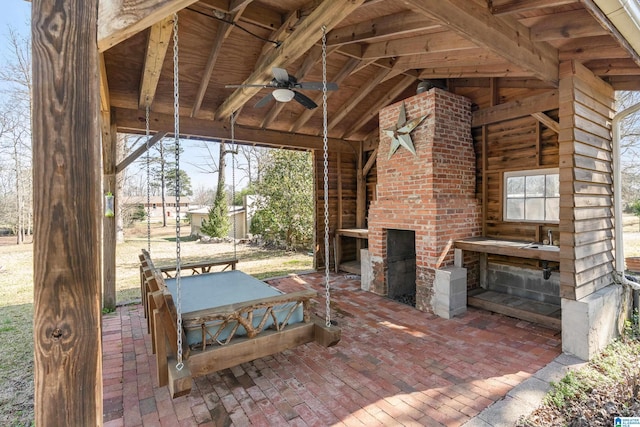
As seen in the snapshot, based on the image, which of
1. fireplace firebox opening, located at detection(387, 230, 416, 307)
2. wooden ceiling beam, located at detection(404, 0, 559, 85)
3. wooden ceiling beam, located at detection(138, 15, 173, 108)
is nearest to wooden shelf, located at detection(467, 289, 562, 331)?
fireplace firebox opening, located at detection(387, 230, 416, 307)

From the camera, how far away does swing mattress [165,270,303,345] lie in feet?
9.70

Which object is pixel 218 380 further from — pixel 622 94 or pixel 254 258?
pixel 622 94

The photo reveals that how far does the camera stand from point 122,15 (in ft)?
4.87

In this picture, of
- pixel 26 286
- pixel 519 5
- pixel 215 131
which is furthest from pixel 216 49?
pixel 26 286

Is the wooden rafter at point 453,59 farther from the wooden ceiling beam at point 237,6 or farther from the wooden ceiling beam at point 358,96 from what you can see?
the wooden ceiling beam at point 237,6

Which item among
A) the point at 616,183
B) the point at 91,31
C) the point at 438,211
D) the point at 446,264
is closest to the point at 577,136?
the point at 616,183

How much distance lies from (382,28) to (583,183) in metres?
3.04

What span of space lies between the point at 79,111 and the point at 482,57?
180 inches

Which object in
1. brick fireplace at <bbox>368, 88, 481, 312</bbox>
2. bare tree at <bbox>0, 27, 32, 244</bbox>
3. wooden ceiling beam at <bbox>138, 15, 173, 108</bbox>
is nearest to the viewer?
wooden ceiling beam at <bbox>138, 15, 173, 108</bbox>

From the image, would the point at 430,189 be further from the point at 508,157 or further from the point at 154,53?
the point at 154,53

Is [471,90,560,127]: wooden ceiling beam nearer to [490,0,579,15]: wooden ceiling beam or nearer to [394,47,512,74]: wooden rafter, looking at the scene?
[394,47,512,74]: wooden rafter

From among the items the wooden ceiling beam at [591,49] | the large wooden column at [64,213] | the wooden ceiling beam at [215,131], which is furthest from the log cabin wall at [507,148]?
the large wooden column at [64,213]

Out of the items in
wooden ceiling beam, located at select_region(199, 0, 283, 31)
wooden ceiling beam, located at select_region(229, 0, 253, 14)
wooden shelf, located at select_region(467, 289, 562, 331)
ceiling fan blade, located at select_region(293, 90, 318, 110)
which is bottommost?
wooden shelf, located at select_region(467, 289, 562, 331)

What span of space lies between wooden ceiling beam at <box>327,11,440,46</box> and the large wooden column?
335 cm
